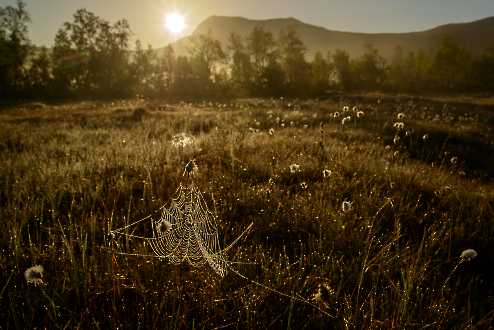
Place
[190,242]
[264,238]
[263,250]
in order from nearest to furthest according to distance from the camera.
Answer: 1. [263,250]
2. [190,242]
3. [264,238]

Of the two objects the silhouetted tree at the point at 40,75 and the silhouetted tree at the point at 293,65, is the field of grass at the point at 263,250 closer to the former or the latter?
the silhouetted tree at the point at 293,65

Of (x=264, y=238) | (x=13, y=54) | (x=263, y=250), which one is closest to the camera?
(x=263, y=250)

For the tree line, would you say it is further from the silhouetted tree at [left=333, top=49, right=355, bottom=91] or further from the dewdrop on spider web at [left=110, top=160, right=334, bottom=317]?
the dewdrop on spider web at [left=110, top=160, right=334, bottom=317]

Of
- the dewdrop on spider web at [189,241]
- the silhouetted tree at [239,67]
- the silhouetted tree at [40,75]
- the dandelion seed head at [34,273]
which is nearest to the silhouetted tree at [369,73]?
the silhouetted tree at [239,67]

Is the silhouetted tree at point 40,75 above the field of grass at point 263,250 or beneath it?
above

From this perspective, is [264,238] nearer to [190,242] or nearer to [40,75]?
[190,242]

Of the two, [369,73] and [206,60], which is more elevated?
[206,60]

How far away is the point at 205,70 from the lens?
177ft

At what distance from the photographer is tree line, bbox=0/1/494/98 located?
4681 cm

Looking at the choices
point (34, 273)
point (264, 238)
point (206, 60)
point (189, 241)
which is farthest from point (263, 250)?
point (206, 60)

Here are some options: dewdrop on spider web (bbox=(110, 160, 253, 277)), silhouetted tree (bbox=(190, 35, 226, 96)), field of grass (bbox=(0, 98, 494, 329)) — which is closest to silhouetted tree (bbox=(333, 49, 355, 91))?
silhouetted tree (bbox=(190, 35, 226, 96))

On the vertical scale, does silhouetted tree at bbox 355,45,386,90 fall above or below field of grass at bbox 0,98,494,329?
above

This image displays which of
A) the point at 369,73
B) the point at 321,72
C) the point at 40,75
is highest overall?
the point at 40,75

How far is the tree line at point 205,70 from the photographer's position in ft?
154
